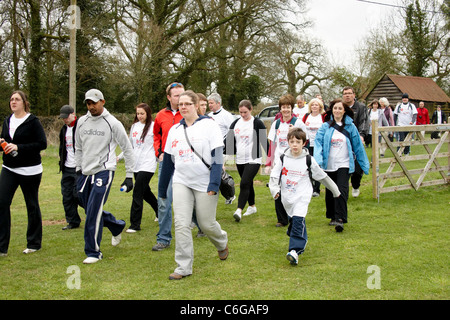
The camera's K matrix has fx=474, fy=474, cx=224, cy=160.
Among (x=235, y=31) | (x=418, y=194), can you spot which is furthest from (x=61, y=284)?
(x=235, y=31)

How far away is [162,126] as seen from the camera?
6867 mm

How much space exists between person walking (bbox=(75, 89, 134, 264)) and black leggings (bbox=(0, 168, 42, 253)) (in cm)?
84

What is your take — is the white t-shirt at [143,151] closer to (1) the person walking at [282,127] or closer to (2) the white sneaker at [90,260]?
(2) the white sneaker at [90,260]

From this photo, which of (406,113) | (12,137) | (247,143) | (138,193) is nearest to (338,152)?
(247,143)

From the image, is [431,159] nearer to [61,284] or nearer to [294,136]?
[294,136]

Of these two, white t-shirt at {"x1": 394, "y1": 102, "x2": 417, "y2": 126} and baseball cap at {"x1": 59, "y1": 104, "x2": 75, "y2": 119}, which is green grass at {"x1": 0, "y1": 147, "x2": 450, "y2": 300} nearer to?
baseball cap at {"x1": 59, "y1": 104, "x2": 75, "y2": 119}

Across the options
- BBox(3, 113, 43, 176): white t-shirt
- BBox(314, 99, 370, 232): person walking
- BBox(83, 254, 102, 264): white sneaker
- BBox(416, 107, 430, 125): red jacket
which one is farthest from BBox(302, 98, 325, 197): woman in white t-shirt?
BBox(416, 107, 430, 125): red jacket

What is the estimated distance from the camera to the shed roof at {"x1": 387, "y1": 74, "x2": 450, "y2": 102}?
34906mm

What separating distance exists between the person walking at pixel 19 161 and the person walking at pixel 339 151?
4133 mm

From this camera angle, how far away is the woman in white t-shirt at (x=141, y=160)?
7.58m

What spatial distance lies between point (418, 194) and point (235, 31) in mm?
27209

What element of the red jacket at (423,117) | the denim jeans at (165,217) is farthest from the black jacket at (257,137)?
the red jacket at (423,117)

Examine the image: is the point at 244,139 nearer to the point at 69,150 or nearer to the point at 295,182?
the point at 295,182

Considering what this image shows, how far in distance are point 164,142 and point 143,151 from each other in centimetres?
96
